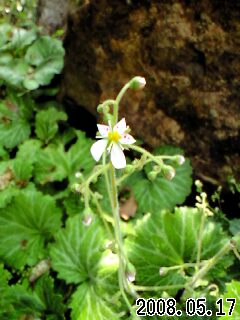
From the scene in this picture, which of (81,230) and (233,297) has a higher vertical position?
(233,297)

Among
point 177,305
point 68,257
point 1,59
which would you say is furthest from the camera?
point 1,59

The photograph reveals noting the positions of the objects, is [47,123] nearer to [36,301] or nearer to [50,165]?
[50,165]

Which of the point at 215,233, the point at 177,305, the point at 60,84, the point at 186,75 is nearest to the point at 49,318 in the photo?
the point at 177,305

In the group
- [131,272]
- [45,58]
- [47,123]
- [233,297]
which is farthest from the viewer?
[45,58]

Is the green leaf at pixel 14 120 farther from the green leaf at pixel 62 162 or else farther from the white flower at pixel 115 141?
the white flower at pixel 115 141

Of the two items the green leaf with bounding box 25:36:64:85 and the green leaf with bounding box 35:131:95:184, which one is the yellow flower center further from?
the green leaf with bounding box 25:36:64:85

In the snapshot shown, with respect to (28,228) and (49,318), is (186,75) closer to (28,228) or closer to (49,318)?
(28,228)

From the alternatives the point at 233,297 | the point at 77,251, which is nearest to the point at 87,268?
the point at 77,251
